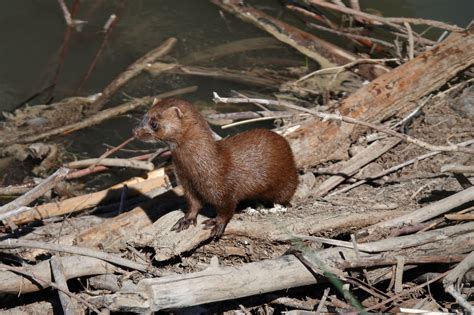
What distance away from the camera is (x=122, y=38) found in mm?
9000

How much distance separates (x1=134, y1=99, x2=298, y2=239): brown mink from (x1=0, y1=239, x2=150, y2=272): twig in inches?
14.5

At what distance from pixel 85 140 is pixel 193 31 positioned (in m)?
2.52

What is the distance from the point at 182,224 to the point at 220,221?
246 mm

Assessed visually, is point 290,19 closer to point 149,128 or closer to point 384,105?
point 384,105

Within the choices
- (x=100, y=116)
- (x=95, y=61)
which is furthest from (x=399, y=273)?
(x=95, y=61)

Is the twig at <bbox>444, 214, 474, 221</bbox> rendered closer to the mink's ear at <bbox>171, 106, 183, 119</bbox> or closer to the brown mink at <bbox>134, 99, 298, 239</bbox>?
the brown mink at <bbox>134, 99, 298, 239</bbox>

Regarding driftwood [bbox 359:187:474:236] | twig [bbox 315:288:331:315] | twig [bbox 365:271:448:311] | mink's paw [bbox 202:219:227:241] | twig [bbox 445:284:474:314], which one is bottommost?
twig [bbox 315:288:331:315]

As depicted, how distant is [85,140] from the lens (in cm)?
734

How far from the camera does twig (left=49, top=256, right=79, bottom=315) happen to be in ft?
13.8

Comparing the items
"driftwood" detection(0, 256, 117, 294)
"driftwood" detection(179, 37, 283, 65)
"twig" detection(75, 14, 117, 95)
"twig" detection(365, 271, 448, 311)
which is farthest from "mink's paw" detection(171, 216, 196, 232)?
"driftwood" detection(179, 37, 283, 65)

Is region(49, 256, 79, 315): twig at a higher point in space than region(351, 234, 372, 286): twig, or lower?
lower

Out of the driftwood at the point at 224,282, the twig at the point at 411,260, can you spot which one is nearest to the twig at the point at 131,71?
the driftwood at the point at 224,282

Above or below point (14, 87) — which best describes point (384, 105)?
above

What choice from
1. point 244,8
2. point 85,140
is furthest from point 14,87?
point 244,8
